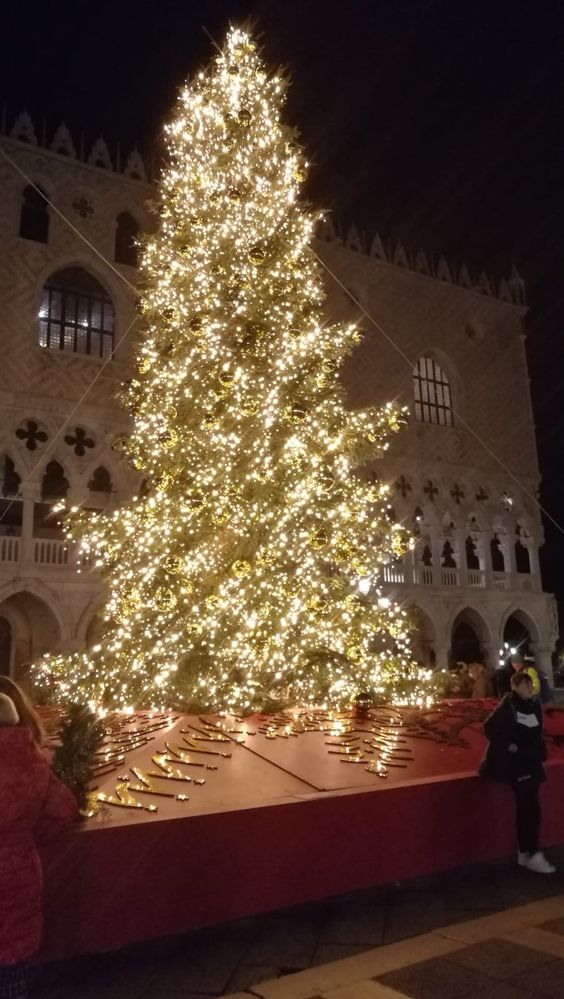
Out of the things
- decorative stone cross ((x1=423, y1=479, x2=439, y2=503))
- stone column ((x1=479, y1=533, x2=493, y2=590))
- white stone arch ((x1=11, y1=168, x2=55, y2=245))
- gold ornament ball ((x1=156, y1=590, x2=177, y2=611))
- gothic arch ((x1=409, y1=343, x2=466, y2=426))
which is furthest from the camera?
gothic arch ((x1=409, y1=343, x2=466, y2=426))

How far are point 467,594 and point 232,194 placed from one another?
15.0 metres

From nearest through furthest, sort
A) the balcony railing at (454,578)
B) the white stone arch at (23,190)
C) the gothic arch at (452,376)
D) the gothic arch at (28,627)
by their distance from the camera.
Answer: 1. the white stone arch at (23,190)
2. the gothic arch at (28,627)
3. the balcony railing at (454,578)
4. the gothic arch at (452,376)

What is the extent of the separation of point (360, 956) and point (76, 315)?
49.9ft

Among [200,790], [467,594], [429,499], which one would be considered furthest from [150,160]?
[200,790]

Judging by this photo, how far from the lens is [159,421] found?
6793 millimetres

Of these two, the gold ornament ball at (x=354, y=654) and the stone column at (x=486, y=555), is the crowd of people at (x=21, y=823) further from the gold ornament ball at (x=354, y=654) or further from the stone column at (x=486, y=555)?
the stone column at (x=486, y=555)

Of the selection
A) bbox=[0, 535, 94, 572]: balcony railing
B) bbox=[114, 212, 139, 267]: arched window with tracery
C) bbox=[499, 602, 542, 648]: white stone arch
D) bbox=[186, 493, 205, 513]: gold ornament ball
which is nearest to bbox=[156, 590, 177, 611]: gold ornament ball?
bbox=[186, 493, 205, 513]: gold ornament ball

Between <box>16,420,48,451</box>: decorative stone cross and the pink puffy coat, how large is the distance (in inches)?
522

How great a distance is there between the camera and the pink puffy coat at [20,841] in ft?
7.11

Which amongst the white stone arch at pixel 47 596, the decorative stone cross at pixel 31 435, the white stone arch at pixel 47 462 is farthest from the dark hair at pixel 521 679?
the decorative stone cross at pixel 31 435

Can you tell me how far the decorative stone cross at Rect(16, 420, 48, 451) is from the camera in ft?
48.5

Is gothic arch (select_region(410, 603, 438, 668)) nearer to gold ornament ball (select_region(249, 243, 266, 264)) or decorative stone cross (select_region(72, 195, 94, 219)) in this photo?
decorative stone cross (select_region(72, 195, 94, 219))

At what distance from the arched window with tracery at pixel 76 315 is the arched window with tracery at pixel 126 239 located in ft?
2.93

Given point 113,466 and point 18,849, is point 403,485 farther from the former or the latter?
point 18,849
